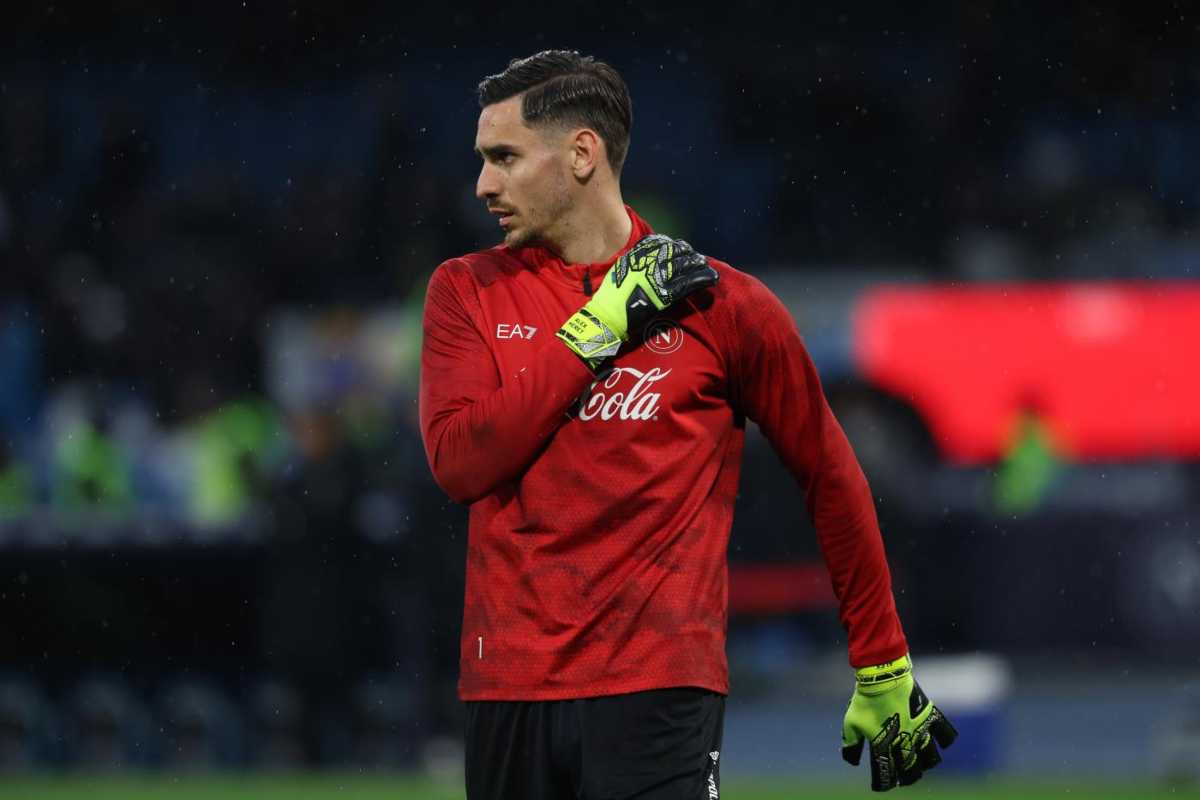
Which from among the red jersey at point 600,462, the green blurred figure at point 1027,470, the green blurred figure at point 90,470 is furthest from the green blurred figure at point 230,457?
the red jersey at point 600,462

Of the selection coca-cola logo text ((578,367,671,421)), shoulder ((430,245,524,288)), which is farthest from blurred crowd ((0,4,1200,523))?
coca-cola logo text ((578,367,671,421))

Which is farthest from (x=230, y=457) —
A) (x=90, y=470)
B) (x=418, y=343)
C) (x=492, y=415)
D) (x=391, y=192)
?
(x=492, y=415)

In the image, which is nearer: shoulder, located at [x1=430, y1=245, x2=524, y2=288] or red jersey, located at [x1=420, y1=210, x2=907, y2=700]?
red jersey, located at [x1=420, y1=210, x2=907, y2=700]

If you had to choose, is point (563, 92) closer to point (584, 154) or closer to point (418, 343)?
point (584, 154)

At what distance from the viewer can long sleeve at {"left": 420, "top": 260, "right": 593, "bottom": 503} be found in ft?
9.14

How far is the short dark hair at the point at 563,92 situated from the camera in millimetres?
3047

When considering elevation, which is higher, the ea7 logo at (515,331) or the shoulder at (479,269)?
the shoulder at (479,269)

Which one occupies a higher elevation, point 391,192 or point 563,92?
point 391,192

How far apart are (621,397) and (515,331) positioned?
22cm

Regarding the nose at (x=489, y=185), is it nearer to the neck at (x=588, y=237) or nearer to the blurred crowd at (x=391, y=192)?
the neck at (x=588, y=237)

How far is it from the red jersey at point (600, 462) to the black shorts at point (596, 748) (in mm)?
30

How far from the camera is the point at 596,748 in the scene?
2.76 meters

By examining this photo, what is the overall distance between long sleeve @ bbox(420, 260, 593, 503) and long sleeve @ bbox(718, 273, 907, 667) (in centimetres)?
31

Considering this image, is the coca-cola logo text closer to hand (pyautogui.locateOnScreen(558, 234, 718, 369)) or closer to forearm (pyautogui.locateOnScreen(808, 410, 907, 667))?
hand (pyautogui.locateOnScreen(558, 234, 718, 369))
